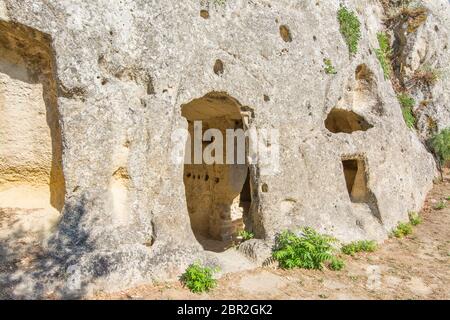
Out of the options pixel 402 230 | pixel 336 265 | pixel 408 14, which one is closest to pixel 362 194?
pixel 402 230

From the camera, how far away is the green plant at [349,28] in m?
10.4

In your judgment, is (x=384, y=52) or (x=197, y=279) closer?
(x=197, y=279)

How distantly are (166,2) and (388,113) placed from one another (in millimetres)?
7452

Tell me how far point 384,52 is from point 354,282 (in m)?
11.0

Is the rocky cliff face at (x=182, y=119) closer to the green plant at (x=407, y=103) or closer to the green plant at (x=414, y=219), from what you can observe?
the green plant at (x=414, y=219)

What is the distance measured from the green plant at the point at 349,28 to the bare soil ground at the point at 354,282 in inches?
217

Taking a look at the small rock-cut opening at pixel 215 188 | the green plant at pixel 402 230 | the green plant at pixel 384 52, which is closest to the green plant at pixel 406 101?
the green plant at pixel 384 52

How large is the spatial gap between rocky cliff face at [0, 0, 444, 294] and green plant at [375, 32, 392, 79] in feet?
3.16

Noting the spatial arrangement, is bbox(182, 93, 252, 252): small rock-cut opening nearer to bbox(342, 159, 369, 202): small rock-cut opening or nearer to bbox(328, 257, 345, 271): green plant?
bbox(342, 159, 369, 202): small rock-cut opening

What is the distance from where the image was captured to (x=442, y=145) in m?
14.2

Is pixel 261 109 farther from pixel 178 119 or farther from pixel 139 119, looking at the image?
pixel 139 119

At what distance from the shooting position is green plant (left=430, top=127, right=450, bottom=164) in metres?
14.2

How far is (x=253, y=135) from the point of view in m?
7.94

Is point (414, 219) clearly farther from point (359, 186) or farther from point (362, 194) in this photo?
point (359, 186)
